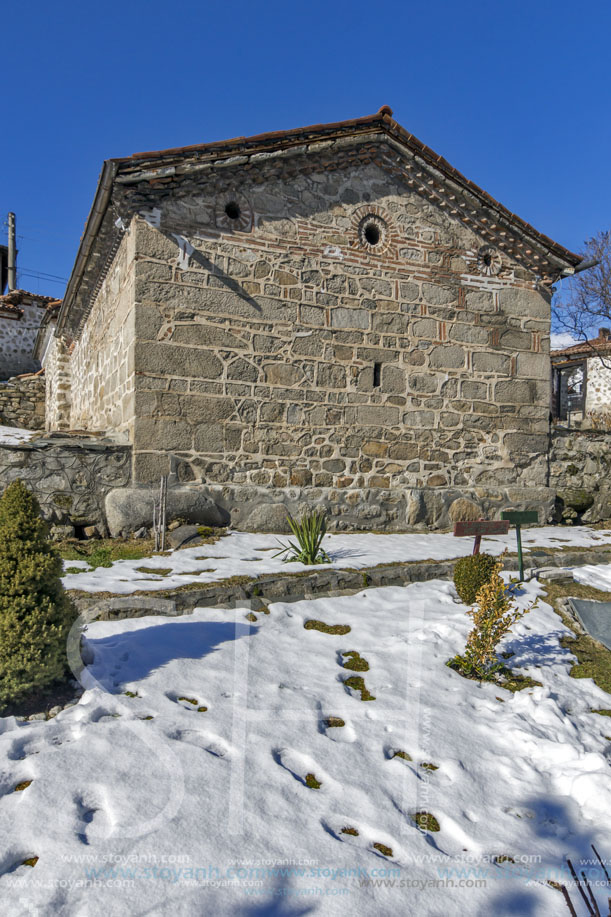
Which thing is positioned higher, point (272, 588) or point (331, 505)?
point (331, 505)

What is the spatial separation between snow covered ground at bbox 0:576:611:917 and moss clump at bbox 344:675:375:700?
0.05 metres

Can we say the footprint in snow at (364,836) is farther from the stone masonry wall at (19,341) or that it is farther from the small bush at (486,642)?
the stone masonry wall at (19,341)

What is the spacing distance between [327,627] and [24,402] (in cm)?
1392

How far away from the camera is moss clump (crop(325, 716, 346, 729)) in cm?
313

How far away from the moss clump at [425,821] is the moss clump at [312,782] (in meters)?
0.44

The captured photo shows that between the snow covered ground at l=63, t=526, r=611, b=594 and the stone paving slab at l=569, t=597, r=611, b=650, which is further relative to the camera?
the snow covered ground at l=63, t=526, r=611, b=594

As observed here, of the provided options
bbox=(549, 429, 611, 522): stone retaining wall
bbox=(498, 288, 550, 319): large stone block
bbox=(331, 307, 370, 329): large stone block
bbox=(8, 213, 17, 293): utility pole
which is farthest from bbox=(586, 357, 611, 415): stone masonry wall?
bbox=(8, 213, 17, 293): utility pole

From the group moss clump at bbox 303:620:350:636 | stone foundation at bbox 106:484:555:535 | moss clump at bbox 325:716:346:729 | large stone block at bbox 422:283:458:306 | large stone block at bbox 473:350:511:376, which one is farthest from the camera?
large stone block at bbox 473:350:511:376

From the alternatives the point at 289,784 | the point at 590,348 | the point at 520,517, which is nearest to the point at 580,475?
the point at 520,517

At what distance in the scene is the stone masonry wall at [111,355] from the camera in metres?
7.13

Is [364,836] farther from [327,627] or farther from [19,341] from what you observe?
[19,341]

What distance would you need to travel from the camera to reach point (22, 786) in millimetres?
2324

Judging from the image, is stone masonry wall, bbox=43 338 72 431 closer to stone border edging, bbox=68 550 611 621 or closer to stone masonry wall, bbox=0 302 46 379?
stone masonry wall, bbox=0 302 46 379

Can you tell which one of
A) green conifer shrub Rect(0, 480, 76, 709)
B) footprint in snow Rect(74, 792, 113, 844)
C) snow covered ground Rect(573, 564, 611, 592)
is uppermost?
green conifer shrub Rect(0, 480, 76, 709)
